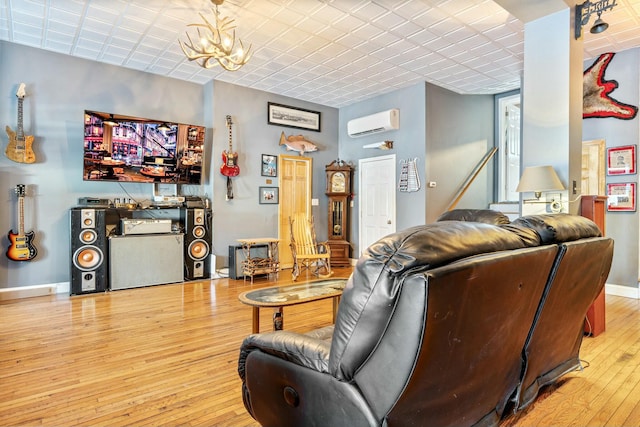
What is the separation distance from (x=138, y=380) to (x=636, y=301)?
17.3 feet

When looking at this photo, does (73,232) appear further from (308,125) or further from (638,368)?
(638,368)

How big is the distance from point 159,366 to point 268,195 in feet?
13.3

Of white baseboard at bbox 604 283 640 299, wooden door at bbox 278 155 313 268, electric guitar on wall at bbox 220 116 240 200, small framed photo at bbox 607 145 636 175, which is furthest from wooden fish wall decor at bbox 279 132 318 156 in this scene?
white baseboard at bbox 604 283 640 299

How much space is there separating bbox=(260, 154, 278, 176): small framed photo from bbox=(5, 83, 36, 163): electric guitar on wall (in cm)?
313

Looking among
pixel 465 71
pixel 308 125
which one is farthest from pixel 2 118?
pixel 465 71

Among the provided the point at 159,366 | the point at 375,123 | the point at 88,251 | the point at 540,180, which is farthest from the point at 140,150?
the point at 540,180

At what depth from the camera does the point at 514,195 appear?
684 centimetres

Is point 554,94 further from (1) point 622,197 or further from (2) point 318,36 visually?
(2) point 318,36

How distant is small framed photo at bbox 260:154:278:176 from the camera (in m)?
6.31

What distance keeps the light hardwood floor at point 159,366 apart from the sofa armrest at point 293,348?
62 cm

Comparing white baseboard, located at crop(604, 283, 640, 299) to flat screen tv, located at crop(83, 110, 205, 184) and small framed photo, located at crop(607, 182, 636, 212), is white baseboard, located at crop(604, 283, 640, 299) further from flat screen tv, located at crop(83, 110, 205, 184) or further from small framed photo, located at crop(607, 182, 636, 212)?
flat screen tv, located at crop(83, 110, 205, 184)

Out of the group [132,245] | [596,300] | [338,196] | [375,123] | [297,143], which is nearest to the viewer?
[596,300]

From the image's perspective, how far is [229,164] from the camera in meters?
5.82

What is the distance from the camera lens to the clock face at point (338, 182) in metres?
6.95
